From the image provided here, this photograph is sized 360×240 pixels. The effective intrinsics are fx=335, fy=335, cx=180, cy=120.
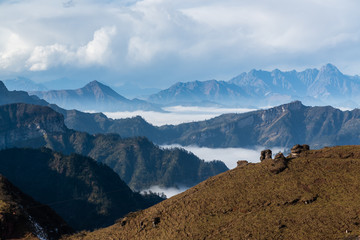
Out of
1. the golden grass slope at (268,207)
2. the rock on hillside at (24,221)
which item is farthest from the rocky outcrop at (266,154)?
the rock on hillside at (24,221)

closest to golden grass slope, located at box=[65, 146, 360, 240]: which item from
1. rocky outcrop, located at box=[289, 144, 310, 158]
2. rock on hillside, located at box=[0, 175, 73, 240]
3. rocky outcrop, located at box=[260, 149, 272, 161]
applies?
rocky outcrop, located at box=[289, 144, 310, 158]

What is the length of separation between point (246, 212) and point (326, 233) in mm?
14048

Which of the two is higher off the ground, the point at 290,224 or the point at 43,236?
the point at 290,224

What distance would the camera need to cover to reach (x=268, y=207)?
61781mm

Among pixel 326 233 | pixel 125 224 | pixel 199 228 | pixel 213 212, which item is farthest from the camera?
pixel 125 224

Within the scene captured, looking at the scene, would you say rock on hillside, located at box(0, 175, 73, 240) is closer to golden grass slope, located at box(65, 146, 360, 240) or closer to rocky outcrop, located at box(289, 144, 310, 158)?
golden grass slope, located at box(65, 146, 360, 240)

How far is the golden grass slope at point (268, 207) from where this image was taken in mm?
54812

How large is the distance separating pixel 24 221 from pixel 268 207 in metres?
49.4

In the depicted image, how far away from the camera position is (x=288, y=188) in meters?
65.2

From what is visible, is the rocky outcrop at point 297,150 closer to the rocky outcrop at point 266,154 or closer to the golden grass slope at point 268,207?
the golden grass slope at point 268,207

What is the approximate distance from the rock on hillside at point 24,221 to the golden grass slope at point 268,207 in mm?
8143

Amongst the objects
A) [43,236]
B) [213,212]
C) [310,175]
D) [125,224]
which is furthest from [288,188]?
[43,236]

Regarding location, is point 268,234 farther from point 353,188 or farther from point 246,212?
point 353,188

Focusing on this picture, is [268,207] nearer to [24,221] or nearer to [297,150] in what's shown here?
[297,150]
